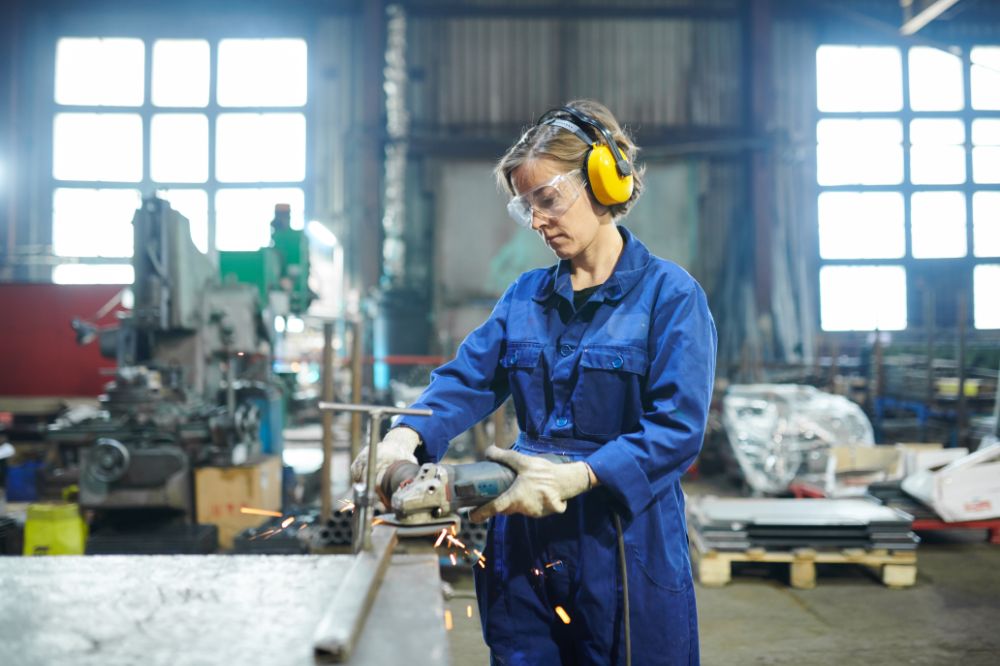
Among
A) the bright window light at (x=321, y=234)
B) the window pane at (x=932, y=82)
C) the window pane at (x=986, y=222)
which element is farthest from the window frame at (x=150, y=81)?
the window pane at (x=986, y=222)

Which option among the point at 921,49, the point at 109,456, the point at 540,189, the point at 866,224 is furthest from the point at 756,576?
the point at 921,49

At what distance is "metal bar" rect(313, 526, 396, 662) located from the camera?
0.96 metres

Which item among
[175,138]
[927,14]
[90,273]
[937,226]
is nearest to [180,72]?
[175,138]

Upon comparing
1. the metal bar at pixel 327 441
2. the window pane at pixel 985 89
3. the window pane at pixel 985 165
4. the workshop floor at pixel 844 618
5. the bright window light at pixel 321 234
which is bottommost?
the workshop floor at pixel 844 618

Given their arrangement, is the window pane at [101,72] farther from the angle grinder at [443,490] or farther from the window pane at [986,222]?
the window pane at [986,222]

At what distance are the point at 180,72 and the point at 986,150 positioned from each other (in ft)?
38.5

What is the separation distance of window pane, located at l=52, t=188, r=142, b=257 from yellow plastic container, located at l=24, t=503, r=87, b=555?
24.1 feet

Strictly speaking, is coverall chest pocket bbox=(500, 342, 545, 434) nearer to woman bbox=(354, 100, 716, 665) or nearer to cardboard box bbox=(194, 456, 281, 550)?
woman bbox=(354, 100, 716, 665)

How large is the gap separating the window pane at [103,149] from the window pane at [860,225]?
9.83 metres

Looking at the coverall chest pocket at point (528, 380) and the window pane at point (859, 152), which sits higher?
the window pane at point (859, 152)

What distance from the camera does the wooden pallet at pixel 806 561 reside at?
3678 millimetres

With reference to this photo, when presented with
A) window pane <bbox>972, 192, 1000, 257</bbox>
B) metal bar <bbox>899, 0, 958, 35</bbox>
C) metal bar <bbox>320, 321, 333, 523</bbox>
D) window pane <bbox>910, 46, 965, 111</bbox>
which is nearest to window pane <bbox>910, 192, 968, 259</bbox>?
window pane <bbox>972, 192, 1000, 257</bbox>

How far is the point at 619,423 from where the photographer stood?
1.44 m

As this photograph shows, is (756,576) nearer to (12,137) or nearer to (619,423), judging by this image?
(619,423)
